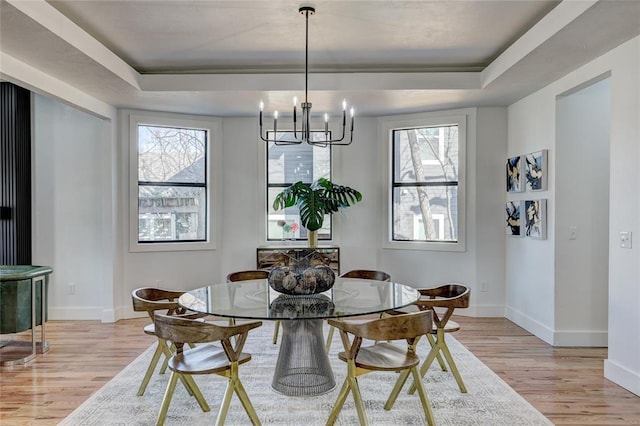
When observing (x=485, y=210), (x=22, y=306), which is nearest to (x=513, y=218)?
(x=485, y=210)

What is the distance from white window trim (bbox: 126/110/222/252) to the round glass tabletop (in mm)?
2235

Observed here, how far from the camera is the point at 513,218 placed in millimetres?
4859

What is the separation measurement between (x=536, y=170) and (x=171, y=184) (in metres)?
3.96

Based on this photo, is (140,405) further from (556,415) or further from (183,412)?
(556,415)

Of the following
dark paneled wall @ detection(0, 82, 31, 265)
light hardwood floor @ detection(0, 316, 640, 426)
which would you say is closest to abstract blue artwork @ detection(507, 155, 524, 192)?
light hardwood floor @ detection(0, 316, 640, 426)

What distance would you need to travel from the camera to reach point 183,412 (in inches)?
107

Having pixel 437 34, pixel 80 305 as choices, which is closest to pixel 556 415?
pixel 437 34

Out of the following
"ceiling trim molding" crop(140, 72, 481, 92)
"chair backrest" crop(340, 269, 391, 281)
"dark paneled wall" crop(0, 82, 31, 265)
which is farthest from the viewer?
"dark paneled wall" crop(0, 82, 31, 265)

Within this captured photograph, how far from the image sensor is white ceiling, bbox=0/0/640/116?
9.66 feet

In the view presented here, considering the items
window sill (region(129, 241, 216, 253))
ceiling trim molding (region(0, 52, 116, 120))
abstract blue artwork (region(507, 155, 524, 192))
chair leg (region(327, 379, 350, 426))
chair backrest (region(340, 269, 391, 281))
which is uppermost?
ceiling trim molding (region(0, 52, 116, 120))

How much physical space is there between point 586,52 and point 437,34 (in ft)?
3.51

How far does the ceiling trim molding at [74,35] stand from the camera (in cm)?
265

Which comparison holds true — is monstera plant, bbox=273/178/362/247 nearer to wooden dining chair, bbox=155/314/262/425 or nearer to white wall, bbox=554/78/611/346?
white wall, bbox=554/78/611/346

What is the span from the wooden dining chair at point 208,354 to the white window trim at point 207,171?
291 centimetres
